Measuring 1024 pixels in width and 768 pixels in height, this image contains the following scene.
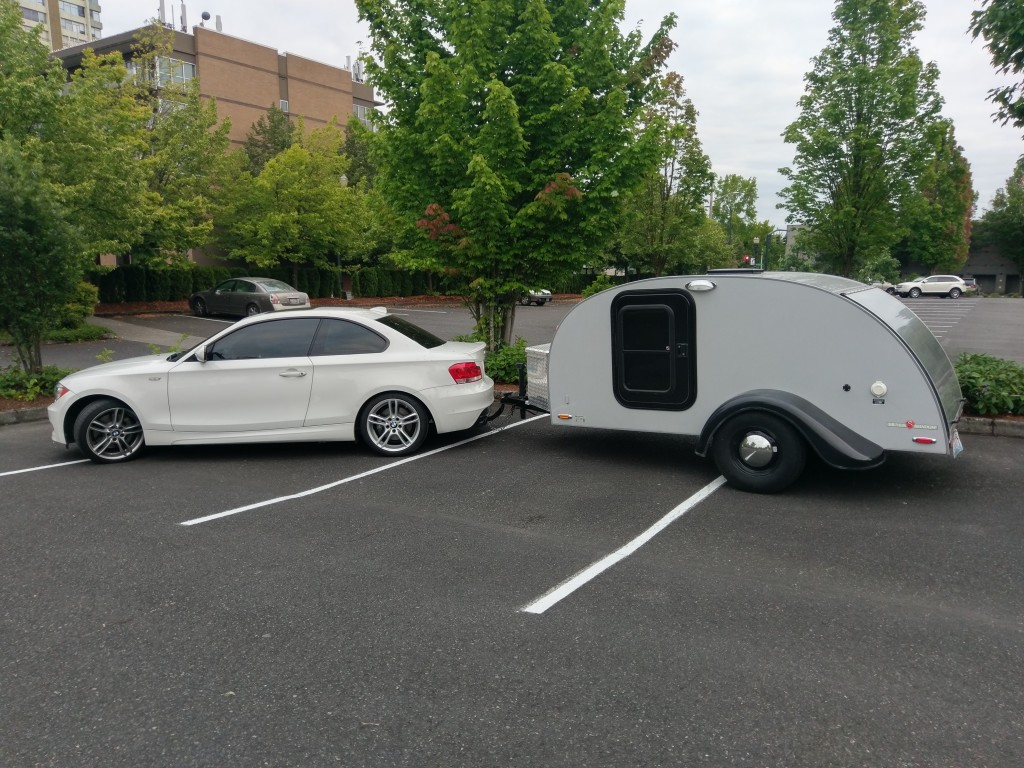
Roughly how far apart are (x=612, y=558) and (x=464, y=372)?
352 cm

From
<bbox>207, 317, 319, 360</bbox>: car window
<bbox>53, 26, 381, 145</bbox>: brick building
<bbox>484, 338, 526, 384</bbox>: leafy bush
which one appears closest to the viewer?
<bbox>207, 317, 319, 360</bbox>: car window

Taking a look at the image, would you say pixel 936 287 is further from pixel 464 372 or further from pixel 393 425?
pixel 393 425

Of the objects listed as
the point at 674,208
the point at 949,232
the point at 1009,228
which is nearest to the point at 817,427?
the point at 674,208

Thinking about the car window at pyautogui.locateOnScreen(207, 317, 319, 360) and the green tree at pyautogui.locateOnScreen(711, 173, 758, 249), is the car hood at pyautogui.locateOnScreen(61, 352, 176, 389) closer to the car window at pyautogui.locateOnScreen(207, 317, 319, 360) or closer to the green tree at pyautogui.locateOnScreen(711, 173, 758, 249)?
the car window at pyautogui.locateOnScreen(207, 317, 319, 360)

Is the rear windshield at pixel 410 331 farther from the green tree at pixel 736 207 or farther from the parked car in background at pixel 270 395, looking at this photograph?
the green tree at pixel 736 207

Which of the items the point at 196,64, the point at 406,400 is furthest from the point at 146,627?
the point at 196,64

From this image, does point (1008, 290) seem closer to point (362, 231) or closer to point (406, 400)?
point (362, 231)

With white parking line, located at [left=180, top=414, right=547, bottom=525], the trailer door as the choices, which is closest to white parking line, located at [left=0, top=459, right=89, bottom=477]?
white parking line, located at [left=180, top=414, right=547, bottom=525]

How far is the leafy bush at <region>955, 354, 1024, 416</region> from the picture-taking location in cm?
859

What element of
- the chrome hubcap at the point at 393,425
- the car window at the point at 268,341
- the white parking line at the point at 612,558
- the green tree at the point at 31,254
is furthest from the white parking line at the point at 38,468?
the white parking line at the point at 612,558

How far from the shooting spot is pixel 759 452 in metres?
6.57

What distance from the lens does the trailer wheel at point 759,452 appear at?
644cm

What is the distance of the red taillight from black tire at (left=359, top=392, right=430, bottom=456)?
0.48 metres

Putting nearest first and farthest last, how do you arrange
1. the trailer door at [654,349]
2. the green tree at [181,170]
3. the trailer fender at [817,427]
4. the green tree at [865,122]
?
the trailer fender at [817,427] < the trailer door at [654,349] < the green tree at [865,122] < the green tree at [181,170]
